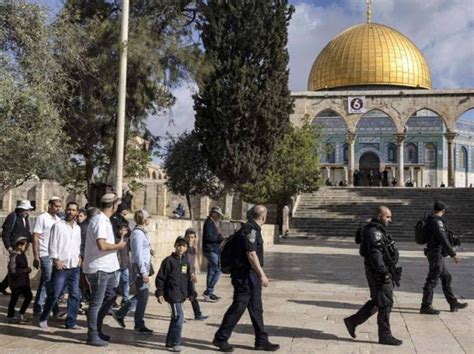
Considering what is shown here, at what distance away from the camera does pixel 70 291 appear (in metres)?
6.84

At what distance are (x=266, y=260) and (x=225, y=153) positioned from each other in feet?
16.7

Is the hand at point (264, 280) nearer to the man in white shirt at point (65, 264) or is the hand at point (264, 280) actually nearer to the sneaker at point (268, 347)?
the sneaker at point (268, 347)

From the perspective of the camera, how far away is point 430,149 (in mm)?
56000

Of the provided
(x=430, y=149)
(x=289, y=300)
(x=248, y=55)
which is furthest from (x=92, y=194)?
(x=430, y=149)

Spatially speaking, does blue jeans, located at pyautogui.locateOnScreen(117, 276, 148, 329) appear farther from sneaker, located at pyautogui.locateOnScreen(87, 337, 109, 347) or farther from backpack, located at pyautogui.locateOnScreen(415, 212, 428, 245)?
backpack, located at pyautogui.locateOnScreen(415, 212, 428, 245)

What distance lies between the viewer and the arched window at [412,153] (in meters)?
56.3

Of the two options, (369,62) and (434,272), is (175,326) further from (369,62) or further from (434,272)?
(369,62)

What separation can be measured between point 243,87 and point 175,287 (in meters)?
→ 13.7

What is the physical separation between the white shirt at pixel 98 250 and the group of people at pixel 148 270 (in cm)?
1

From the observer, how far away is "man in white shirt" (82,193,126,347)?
5.93 meters

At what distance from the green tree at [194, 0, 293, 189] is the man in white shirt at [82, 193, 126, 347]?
13.2 meters

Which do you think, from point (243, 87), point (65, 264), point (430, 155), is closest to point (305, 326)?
point (65, 264)

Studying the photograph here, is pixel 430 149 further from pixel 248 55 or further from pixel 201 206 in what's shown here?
pixel 248 55

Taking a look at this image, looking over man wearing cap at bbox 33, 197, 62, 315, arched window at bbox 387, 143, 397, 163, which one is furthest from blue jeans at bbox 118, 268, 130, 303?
arched window at bbox 387, 143, 397, 163
